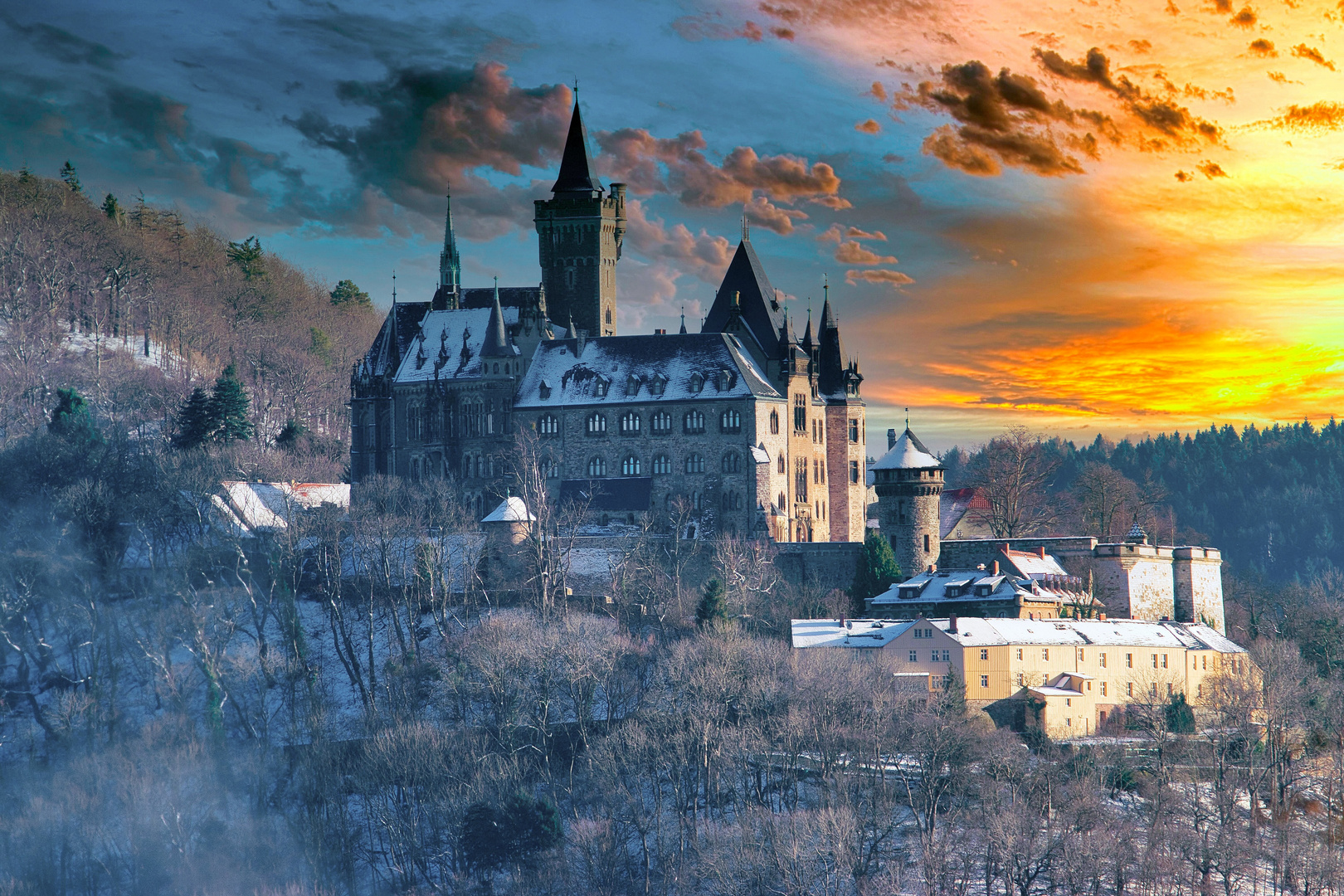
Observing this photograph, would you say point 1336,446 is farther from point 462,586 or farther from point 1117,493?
point 462,586

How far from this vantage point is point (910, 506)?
7956cm

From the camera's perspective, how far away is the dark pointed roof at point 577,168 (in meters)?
98.6

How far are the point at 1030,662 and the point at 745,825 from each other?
1689 cm

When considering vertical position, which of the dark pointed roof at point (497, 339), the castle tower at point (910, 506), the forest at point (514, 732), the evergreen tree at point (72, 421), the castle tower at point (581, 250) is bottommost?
the forest at point (514, 732)

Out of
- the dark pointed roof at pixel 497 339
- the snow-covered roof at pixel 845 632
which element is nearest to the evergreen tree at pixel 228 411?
the dark pointed roof at pixel 497 339

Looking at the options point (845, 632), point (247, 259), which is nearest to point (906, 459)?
point (845, 632)

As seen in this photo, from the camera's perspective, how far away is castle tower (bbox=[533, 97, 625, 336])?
3821 inches

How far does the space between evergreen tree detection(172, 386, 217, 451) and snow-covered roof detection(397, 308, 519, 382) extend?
1155 cm

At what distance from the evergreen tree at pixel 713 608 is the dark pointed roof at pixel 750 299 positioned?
75.2 feet

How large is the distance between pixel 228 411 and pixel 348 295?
205 ft

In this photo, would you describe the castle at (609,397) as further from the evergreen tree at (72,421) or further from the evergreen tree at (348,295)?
the evergreen tree at (348,295)

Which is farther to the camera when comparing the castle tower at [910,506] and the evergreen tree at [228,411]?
the evergreen tree at [228,411]

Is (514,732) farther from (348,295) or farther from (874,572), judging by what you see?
(348,295)

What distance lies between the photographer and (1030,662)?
66750 millimetres
